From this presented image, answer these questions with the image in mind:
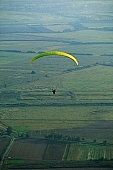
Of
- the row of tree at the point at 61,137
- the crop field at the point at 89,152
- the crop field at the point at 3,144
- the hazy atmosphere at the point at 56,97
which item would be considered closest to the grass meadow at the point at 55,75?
the hazy atmosphere at the point at 56,97

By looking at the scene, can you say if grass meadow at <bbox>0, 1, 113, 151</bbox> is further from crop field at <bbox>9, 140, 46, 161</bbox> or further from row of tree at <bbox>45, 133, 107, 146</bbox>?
crop field at <bbox>9, 140, 46, 161</bbox>

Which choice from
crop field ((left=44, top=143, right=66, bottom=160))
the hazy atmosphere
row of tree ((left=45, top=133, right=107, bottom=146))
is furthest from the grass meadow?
crop field ((left=44, top=143, right=66, bottom=160))

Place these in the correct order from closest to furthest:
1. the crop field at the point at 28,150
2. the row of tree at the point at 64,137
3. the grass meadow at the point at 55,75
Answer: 1. the crop field at the point at 28,150
2. the row of tree at the point at 64,137
3. the grass meadow at the point at 55,75

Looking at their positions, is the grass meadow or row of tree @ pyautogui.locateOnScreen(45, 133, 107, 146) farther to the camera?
the grass meadow

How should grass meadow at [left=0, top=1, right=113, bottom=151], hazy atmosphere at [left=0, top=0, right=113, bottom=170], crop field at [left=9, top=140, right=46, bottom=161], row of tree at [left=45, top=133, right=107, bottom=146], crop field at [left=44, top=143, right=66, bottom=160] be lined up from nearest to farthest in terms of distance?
crop field at [left=44, top=143, right=66, bottom=160]
crop field at [left=9, top=140, right=46, bottom=161]
hazy atmosphere at [left=0, top=0, right=113, bottom=170]
row of tree at [left=45, top=133, right=107, bottom=146]
grass meadow at [left=0, top=1, right=113, bottom=151]

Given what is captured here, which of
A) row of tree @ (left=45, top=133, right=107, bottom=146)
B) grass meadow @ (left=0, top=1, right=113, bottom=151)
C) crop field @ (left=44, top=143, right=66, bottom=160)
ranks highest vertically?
grass meadow @ (left=0, top=1, right=113, bottom=151)

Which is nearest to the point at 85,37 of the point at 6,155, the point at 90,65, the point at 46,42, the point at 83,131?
the point at 46,42

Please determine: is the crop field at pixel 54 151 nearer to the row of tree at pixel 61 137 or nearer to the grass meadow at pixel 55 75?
the row of tree at pixel 61 137

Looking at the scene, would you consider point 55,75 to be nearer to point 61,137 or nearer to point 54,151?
point 61,137

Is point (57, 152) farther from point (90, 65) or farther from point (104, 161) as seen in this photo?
point (90, 65)
